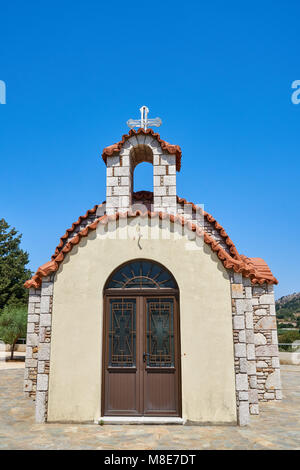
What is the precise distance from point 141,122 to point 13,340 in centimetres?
1789

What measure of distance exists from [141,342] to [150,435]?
5.41 ft

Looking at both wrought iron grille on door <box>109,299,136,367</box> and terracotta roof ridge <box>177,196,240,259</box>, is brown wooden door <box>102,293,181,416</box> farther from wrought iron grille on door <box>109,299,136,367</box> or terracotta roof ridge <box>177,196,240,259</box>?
terracotta roof ridge <box>177,196,240,259</box>

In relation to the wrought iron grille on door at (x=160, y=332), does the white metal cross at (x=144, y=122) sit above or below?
above

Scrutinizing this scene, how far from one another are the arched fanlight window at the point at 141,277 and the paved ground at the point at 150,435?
2520 millimetres

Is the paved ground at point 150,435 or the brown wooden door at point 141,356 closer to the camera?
the paved ground at point 150,435

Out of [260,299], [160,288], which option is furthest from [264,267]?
[160,288]

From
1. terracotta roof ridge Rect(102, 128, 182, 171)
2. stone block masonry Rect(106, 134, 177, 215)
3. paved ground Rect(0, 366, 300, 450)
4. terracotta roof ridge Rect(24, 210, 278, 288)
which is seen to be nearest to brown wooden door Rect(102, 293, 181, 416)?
paved ground Rect(0, 366, 300, 450)

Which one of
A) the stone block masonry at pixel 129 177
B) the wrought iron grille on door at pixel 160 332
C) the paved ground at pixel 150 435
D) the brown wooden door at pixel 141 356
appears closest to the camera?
the paved ground at pixel 150 435

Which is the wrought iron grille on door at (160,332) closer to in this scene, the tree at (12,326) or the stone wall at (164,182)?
the stone wall at (164,182)

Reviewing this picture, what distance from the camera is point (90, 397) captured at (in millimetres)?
6793

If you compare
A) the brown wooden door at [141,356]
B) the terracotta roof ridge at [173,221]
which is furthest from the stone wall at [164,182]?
the brown wooden door at [141,356]

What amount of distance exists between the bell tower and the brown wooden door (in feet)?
7.34

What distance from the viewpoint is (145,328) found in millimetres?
7109

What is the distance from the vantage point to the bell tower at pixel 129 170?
8.31 m
